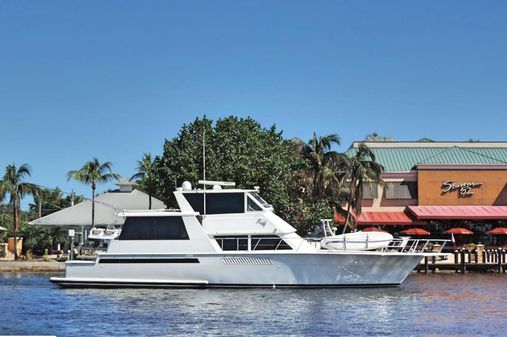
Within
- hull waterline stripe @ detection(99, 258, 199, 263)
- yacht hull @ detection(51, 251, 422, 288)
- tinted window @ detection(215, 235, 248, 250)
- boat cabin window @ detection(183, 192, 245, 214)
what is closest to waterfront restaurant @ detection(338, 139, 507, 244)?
yacht hull @ detection(51, 251, 422, 288)

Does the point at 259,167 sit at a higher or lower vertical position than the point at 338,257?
higher

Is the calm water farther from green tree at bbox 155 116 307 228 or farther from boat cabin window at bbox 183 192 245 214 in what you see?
green tree at bbox 155 116 307 228

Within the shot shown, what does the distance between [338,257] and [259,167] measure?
15.8 m

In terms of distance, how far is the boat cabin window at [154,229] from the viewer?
3422 centimetres

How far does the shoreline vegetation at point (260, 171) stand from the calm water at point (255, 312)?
37.2ft

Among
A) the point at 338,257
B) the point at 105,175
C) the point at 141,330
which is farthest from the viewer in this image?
the point at 105,175

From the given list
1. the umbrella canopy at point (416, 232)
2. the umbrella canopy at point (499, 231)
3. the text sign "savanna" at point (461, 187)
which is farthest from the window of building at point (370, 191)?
the umbrella canopy at point (499, 231)

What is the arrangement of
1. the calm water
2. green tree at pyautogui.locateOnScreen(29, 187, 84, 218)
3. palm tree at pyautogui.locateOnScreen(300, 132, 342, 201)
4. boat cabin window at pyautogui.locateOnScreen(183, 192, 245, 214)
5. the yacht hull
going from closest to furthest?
the calm water < the yacht hull < boat cabin window at pyautogui.locateOnScreen(183, 192, 245, 214) < palm tree at pyautogui.locateOnScreen(300, 132, 342, 201) < green tree at pyautogui.locateOnScreen(29, 187, 84, 218)

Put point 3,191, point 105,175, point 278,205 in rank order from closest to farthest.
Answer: point 278,205 → point 105,175 → point 3,191

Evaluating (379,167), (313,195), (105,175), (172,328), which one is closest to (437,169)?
(379,167)

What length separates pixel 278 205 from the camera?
159 feet

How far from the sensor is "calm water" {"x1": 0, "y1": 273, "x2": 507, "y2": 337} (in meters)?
24.2

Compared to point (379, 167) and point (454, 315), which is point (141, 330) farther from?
point (379, 167)

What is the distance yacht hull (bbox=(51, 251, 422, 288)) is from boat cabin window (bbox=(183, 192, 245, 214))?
6.62 feet
